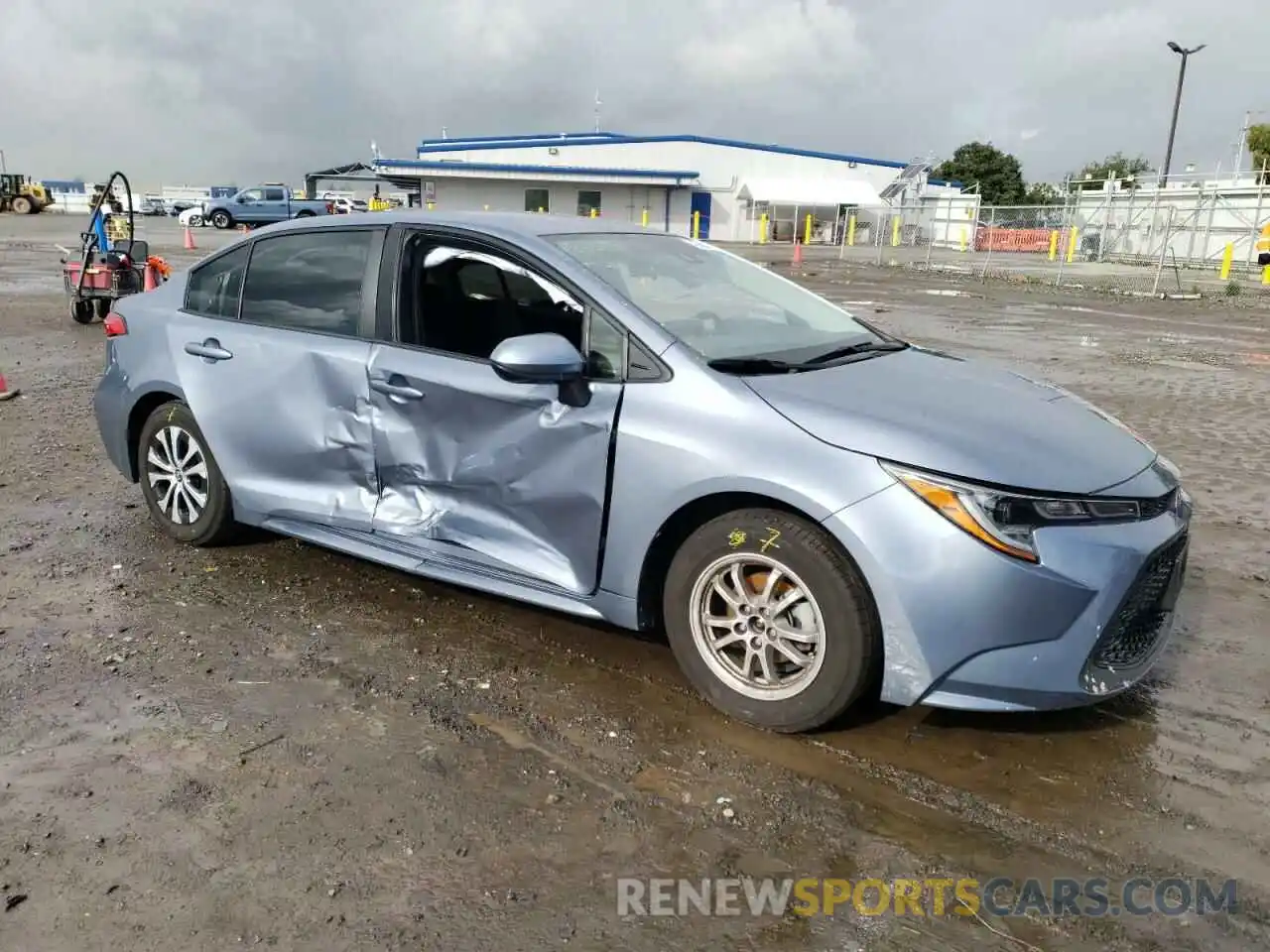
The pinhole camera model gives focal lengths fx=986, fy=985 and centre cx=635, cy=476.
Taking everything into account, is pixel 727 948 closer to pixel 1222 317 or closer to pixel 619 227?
pixel 619 227

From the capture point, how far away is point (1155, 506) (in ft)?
10.4

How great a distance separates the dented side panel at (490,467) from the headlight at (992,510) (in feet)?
3.56

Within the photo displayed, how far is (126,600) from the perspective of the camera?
4297 mm

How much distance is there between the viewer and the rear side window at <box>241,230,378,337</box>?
420 centimetres

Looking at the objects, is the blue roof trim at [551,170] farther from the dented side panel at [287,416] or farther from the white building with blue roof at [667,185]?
the dented side panel at [287,416]

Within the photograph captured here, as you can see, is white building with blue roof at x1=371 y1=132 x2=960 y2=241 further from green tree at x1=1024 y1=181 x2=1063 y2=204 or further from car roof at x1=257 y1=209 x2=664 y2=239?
car roof at x1=257 y1=209 x2=664 y2=239

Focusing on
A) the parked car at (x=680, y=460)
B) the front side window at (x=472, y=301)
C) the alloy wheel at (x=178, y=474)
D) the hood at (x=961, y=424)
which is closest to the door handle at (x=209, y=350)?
the parked car at (x=680, y=460)

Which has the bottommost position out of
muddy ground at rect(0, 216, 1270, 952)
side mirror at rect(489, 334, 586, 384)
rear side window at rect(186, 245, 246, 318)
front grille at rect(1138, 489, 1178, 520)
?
muddy ground at rect(0, 216, 1270, 952)

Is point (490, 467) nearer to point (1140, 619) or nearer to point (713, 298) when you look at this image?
point (713, 298)

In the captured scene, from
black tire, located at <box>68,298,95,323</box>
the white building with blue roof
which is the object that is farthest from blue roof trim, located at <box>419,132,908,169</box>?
black tire, located at <box>68,298,95,323</box>

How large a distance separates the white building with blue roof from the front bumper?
52.5 meters

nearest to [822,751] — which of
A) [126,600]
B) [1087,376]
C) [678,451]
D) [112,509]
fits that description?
[678,451]

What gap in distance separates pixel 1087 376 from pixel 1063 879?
8881 millimetres

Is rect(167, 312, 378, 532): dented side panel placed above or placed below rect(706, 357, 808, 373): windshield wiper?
below
